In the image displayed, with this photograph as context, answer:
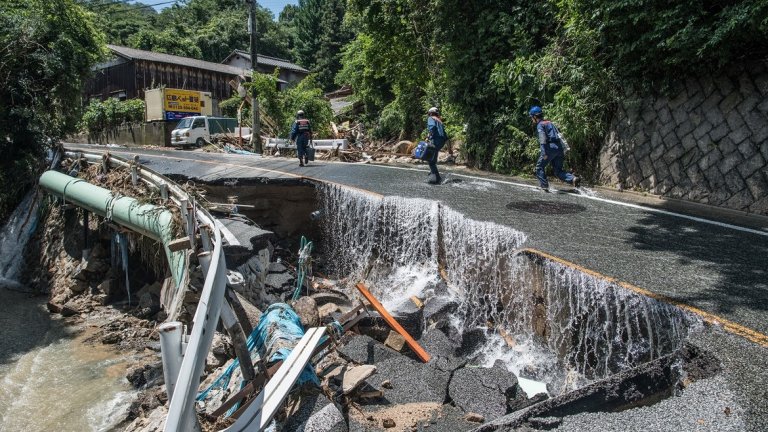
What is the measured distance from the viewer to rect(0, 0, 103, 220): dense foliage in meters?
13.1

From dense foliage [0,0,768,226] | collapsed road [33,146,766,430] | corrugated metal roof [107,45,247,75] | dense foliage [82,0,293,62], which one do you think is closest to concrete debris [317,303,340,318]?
collapsed road [33,146,766,430]

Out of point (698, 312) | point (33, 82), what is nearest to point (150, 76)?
point (33, 82)

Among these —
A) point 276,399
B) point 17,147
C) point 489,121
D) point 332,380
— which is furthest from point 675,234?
point 17,147

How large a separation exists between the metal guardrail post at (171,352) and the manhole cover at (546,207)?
20.6 ft

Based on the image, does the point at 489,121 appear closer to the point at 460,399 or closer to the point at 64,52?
the point at 460,399

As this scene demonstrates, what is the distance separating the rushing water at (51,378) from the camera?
19.9 feet

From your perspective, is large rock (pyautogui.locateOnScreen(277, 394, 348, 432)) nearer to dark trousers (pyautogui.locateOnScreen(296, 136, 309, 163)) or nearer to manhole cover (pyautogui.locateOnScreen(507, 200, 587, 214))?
manhole cover (pyautogui.locateOnScreen(507, 200, 587, 214))

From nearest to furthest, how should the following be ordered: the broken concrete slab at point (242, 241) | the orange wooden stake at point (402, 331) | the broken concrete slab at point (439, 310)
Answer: the orange wooden stake at point (402, 331) < the broken concrete slab at point (439, 310) < the broken concrete slab at point (242, 241)

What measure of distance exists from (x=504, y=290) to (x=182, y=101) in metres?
28.7

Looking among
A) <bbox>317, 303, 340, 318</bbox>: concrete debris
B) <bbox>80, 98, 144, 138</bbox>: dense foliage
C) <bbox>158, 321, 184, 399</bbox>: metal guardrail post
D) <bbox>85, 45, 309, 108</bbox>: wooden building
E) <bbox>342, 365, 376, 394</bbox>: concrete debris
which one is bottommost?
<bbox>317, 303, 340, 318</bbox>: concrete debris

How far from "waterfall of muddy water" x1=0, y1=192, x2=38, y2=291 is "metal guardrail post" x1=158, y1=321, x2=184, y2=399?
37.6ft

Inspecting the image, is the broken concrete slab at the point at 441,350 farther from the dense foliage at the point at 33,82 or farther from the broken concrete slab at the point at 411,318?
the dense foliage at the point at 33,82

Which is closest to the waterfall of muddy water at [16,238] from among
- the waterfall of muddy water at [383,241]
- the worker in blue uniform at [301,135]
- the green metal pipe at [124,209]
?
the green metal pipe at [124,209]

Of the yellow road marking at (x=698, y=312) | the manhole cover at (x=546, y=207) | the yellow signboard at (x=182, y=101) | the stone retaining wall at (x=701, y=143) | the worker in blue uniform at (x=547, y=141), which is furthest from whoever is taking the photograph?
the yellow signboard at (x=182, y=101)
